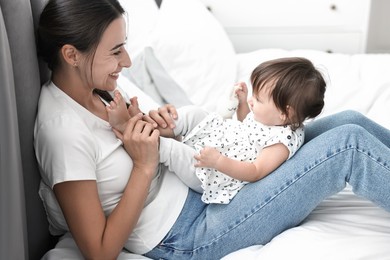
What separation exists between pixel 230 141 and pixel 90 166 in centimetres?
38

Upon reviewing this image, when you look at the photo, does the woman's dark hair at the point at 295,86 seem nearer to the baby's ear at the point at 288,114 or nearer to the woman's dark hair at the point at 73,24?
the baby's ear at the point at 288,114

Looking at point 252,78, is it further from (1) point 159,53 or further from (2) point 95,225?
(1) point 159,53

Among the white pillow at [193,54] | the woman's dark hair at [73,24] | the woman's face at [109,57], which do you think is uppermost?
the woman's dark hair at [73,24]

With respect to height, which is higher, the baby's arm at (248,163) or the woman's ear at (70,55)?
the woman's ear at (70,55)

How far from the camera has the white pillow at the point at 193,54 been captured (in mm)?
2000

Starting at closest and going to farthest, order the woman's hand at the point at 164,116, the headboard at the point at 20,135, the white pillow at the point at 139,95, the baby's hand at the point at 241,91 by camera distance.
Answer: the headboard at the point at 20,135
the woman's hand at the point at 164,116
the baby's hand at the point at 241,91
the white pillow at the point at 139,95

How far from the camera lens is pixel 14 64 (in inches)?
40.4

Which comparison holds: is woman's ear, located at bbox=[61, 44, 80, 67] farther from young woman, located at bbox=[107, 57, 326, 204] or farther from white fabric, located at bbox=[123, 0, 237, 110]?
white fabric, located at bbox=[123, 0, 237, 110]

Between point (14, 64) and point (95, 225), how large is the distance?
36 centimetres

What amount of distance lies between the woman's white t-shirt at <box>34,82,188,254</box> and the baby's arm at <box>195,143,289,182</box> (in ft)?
0.41

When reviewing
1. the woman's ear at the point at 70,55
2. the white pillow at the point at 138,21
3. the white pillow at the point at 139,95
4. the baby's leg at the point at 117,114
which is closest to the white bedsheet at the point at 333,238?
the baby's leg at the point at 117,114

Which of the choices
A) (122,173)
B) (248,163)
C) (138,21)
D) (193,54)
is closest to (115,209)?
(122,173)

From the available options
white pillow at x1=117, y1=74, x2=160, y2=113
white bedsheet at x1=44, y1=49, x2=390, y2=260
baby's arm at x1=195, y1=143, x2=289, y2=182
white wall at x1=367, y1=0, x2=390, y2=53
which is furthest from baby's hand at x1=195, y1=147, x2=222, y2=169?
white wall at x1=367, y1=0, x2=390, y2=53

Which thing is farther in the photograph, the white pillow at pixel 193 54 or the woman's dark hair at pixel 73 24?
the white pillow at pixel 193 54
